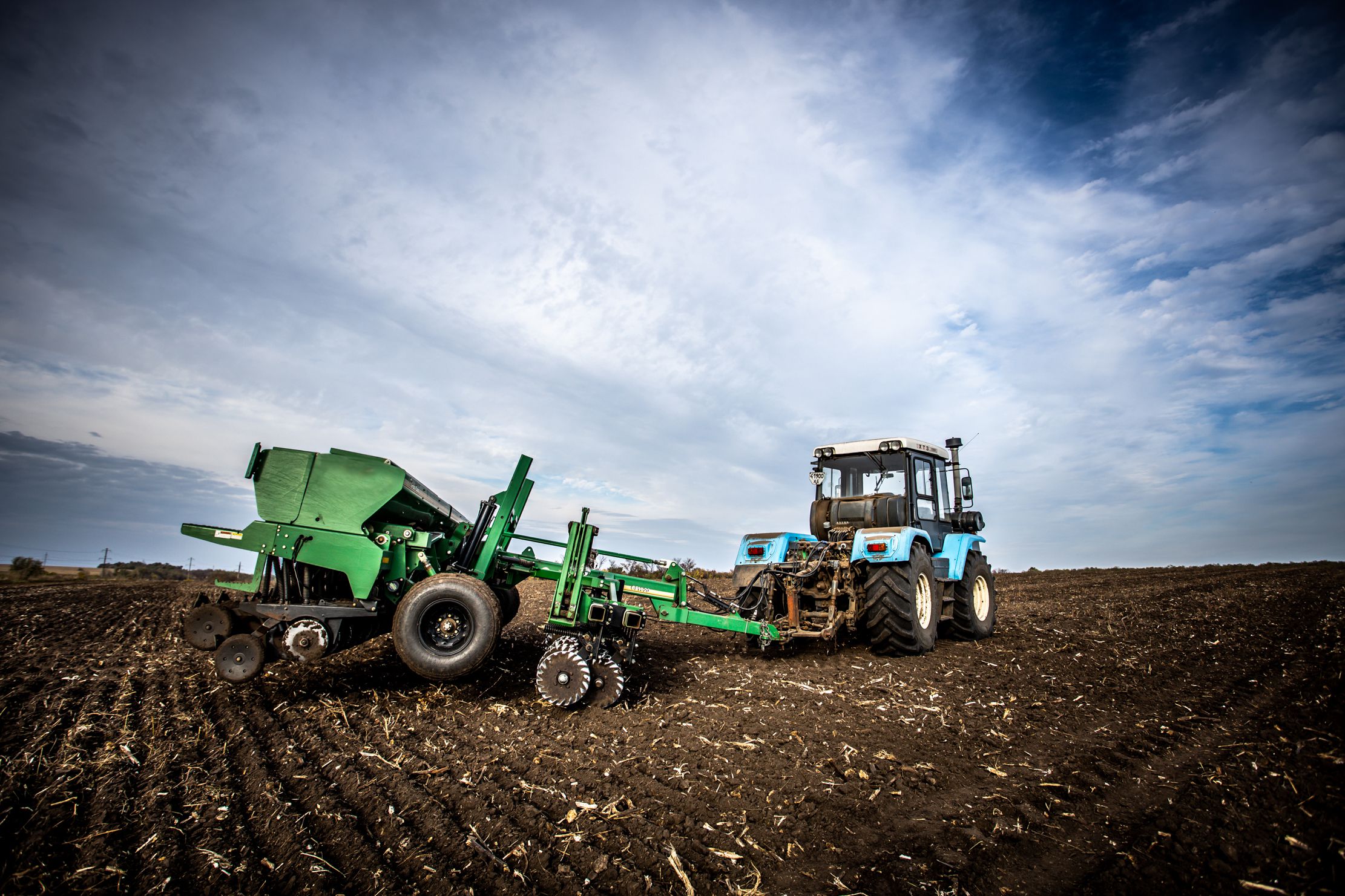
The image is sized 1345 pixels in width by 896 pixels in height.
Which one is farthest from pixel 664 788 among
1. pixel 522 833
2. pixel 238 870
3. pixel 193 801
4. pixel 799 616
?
pixel 799 616

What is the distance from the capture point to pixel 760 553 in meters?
7.74

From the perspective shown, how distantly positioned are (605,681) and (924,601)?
449 cm

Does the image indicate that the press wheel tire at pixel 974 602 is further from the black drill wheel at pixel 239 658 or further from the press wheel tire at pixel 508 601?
the black drill wheel at pixel 239 658

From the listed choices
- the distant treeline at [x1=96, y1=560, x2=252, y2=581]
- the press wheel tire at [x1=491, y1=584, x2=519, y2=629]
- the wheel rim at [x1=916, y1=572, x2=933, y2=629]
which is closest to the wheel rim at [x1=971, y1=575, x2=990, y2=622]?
the wheel rim at [x1=916, y1=572, x2=933, y2=629]

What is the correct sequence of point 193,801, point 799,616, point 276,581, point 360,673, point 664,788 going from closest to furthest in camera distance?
point 193,801, point 664,788, point 276,581, point 360,673, point 799,616

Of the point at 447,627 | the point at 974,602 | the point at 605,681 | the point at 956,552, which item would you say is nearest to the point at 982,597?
the point at 974,602

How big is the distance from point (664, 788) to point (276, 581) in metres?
4.33

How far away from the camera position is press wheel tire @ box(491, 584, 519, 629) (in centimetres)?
680

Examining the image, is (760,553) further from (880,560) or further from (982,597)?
(982,597)

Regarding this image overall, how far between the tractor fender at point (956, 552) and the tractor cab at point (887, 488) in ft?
0.45

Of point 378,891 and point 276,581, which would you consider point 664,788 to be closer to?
point 378,891

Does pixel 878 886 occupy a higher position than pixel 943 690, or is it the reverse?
pixel 943 690

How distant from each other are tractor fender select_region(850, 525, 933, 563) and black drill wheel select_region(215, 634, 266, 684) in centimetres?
600

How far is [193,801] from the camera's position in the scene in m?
3.08
